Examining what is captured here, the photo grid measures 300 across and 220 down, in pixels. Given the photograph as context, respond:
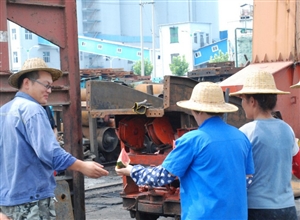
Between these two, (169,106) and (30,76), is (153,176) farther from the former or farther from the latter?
(169,106)

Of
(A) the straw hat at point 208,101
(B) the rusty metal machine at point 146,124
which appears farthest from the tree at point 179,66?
(A) the straw hat at point 208,101

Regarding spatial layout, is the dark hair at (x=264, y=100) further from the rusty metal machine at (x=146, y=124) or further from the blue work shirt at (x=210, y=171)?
the rusty metal machine at (x=146, y=124)

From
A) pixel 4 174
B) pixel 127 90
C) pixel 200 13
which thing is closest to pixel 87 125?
pixel 127 90

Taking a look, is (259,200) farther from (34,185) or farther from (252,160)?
(34,185)

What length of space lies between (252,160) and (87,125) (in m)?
10.6

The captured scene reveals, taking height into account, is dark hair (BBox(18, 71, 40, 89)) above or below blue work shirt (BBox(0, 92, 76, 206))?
above

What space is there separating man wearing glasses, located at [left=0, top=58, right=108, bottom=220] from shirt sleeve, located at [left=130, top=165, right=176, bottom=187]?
0.35m

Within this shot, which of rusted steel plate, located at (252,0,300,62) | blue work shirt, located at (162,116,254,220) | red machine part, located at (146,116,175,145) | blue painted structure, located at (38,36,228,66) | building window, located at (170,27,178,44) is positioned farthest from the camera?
building window, located at (170,27,178,44)

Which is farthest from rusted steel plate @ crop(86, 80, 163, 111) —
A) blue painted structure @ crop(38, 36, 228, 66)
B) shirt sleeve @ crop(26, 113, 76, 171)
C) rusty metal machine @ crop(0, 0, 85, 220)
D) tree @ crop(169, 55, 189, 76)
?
tree @ crop(169, 55, 189, 76)

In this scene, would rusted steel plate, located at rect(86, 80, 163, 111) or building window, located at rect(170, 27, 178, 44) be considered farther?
building window, located at rect(170, 27, 178, 44)

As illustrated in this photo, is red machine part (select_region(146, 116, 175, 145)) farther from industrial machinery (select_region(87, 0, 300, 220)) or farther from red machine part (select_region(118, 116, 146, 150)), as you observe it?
red machine part (select_region(118, 116, 146, 150))

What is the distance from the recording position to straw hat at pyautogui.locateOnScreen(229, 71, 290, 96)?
165 inches

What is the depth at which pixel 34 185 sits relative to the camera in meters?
4.15

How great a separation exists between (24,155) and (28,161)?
52 millimetres
